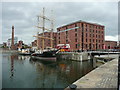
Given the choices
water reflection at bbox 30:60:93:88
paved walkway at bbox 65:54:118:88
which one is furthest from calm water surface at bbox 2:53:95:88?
paved walkway at bbox 65:54:118:88

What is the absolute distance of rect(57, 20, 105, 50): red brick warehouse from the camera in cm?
6188

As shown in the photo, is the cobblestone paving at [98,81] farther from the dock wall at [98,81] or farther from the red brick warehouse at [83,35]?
the red brick warehouse at [83,35]

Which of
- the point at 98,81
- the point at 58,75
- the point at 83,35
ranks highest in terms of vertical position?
the point at 83,35

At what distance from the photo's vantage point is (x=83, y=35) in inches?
2470

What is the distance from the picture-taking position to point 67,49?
64.1 metres

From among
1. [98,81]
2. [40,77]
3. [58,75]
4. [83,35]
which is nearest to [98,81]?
[98,81]

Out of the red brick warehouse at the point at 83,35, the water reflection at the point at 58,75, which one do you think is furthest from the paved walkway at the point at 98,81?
the red brick warehouse at the point at 83,35

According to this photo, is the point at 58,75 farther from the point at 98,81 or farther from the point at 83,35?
the point at 83,35

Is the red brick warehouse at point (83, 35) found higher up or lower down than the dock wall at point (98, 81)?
higher up

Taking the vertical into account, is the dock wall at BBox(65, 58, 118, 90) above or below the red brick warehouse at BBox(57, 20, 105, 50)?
below

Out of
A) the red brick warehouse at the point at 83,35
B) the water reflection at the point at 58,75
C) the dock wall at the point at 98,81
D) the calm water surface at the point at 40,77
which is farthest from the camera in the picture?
the red brick warehouse at the point at 83,35

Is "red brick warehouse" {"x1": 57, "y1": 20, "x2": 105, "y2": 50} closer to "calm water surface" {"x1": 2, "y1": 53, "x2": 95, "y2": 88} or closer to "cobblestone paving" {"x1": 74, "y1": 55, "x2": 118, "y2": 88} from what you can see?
"calm water surface" {"x1": 2, "y1": 53, "x2": 95, "y2": 88}

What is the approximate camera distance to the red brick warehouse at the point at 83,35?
203ft

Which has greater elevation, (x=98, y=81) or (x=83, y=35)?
(x=83, y=35)
